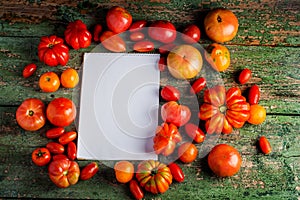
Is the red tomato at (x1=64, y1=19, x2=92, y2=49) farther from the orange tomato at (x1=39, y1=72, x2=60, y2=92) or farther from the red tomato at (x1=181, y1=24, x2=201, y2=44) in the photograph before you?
the red tomato at (x1=181, y1=24, x2=201, y2=44)

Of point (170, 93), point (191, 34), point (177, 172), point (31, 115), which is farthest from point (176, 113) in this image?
point (31, 115)

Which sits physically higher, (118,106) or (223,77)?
(223,77)

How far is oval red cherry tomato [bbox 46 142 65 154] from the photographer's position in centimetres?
158

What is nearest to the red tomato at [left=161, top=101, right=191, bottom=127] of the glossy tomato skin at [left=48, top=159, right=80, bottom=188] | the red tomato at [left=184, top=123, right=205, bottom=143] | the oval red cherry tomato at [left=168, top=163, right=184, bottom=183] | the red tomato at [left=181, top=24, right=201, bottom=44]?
the red tomato at [left=184, top=123, right=205, bottom=143]

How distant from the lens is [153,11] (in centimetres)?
175

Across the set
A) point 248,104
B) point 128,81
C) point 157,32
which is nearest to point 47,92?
point 128,81

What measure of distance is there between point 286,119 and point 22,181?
1000 millimetres

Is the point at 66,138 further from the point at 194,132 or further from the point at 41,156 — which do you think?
the point at 194,132

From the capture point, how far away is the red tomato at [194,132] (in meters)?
1.59

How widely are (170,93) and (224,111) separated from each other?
206 mm

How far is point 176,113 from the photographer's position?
5.19 ft

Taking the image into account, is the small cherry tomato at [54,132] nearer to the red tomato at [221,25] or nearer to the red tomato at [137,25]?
the red tomato at [137,25]

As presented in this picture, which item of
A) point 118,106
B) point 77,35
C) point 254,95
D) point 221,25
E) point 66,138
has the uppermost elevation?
point 221,25

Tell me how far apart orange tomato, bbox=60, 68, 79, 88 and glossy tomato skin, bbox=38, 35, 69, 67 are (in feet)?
0.15
